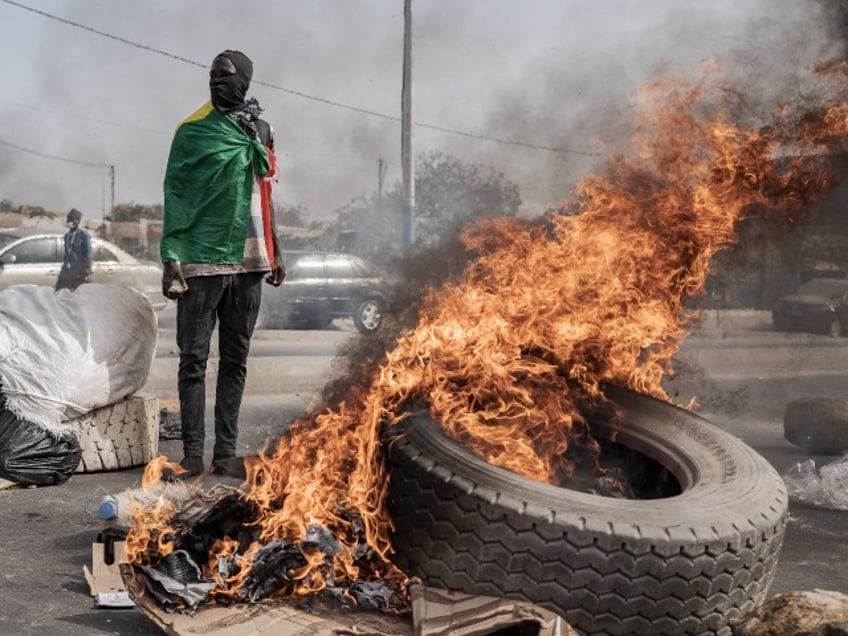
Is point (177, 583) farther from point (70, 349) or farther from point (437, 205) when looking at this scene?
point (437, 205)

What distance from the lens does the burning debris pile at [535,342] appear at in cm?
365

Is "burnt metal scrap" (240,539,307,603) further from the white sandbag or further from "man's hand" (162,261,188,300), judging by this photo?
the white sandbag

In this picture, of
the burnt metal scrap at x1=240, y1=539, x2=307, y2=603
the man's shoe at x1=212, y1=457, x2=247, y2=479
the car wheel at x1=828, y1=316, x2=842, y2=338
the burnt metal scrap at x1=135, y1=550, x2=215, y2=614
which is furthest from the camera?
the car wheel at x1=828, y1=316, x2=842, y2=338

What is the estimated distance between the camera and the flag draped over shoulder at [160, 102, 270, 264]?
16.2 ft

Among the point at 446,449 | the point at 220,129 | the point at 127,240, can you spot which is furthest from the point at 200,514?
the point at 127,240

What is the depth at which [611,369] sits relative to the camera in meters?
4.51

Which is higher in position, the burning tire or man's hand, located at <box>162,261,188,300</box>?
man's hand, located at <box>162,261,188,300</box>

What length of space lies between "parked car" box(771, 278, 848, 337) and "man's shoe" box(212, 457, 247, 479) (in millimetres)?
11182

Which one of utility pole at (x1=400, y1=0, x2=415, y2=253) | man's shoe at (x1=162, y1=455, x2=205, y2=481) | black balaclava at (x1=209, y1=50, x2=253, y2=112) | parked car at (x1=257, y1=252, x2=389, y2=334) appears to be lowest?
man's shoe at (x1=162, y1=455, x2=205, y2=481)

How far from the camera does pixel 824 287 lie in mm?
14328

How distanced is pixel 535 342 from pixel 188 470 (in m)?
1.80

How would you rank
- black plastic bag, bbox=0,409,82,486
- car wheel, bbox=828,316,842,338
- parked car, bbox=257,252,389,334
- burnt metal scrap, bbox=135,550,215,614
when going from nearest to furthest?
burnt metal scrap, bbox=135,550,215,614 < black plastic bag, bbox=0,409,82,486 < car wheel, bbox=828,316,842,338 < parked car, bbox=257,252,389,334

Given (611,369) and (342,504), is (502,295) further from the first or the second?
(342,504)

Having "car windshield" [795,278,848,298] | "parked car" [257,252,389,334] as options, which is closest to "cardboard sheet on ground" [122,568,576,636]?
"car windshield" [795,278,848,298]
